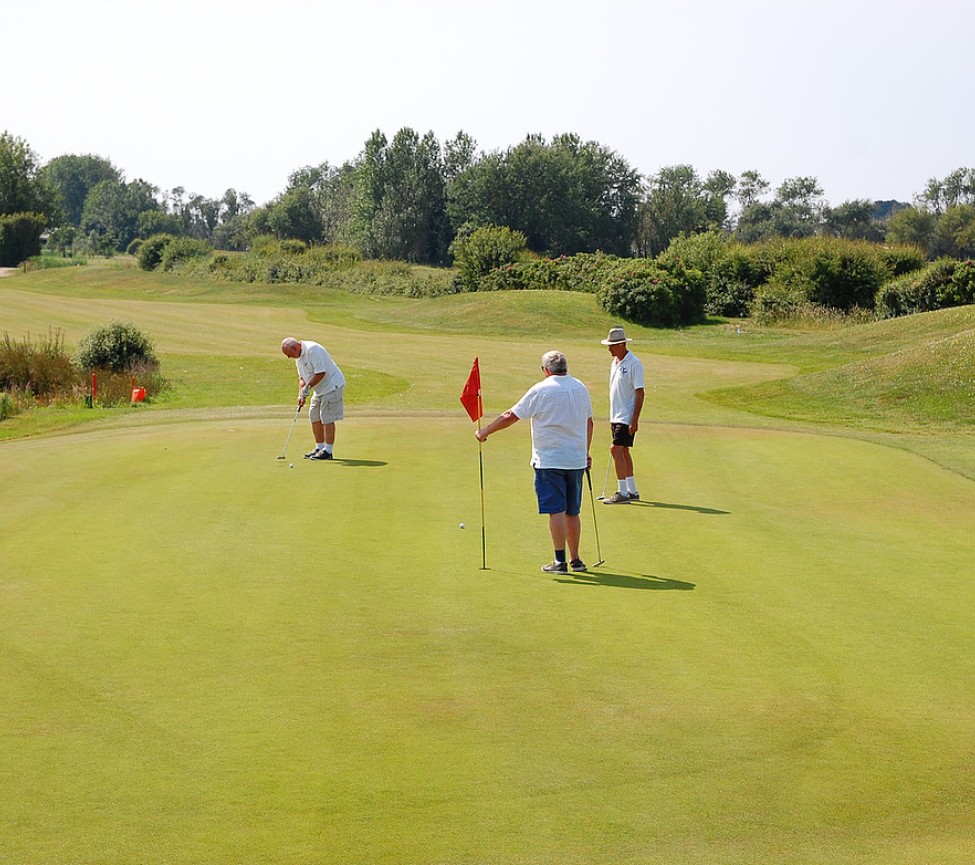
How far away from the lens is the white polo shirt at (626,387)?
51.7 ft

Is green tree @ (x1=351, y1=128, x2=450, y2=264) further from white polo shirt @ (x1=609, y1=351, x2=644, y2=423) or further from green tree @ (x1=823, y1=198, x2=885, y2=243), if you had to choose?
white polo shirt @ (x1=609, y1=351, x2=644, y2=423)

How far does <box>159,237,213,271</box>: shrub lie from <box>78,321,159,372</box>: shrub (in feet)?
189

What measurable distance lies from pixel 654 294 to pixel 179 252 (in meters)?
48.7

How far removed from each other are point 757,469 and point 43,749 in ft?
43.6

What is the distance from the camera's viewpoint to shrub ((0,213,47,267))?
10338 cm

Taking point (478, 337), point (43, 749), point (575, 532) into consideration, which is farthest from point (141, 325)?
point (43, 749)

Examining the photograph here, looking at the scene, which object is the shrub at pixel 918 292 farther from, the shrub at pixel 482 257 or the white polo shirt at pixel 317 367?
the white polo shirt at pixel 317 367

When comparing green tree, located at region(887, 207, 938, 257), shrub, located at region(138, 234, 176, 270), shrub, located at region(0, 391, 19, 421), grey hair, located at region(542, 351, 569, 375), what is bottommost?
shrub, located at region(0, 391, 19, 421)

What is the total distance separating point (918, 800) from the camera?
6207 millimetres

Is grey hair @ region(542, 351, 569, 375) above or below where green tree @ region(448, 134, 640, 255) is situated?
below

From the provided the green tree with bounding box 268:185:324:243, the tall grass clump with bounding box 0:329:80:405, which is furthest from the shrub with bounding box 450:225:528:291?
the green tree with bounding box 268:185:324:243

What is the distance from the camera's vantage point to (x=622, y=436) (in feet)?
51.6

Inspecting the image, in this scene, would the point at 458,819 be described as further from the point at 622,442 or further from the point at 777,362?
the point at 777,362

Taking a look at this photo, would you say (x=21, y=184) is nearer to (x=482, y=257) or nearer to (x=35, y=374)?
(x=482, y=257)
